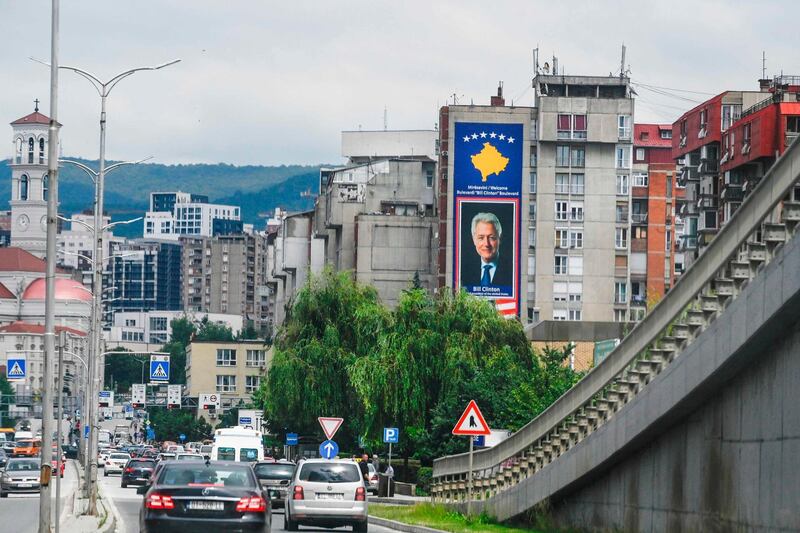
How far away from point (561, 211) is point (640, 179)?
22859 millimetres

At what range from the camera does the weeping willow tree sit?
62406 millimetres

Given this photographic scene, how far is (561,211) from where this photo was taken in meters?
121

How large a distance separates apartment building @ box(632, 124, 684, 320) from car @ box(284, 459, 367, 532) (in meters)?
83.8

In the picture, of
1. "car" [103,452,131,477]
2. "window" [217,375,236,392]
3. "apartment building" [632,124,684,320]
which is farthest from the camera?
"window" [217,375,236,392]

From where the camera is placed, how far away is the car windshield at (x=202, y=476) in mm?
22688

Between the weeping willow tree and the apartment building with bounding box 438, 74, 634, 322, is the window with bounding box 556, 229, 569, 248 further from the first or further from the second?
the weeping willow tree

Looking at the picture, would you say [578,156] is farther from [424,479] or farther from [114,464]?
[424,479]

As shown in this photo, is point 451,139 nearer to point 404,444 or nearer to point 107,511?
point 404,444

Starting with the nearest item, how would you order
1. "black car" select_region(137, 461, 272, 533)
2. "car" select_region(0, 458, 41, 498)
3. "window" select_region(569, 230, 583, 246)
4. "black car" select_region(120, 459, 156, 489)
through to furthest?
1. "black car" select_region(137, 461, 272, 533)
2. "car" select_region(0, 458, 41, 498)
3. "black car" select_region(120, 459, 156, 489)
4. "window" select_region(569, 230, 583, 246)

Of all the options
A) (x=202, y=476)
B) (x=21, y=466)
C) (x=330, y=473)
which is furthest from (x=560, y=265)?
(x=202, y=476)

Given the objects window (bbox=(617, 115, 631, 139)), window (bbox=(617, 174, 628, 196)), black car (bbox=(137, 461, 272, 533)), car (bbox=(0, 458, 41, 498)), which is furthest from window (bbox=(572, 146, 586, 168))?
black car (bbox=(137, 461, 272, 533))

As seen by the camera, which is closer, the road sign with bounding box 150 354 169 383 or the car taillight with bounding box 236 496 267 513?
the car taillight with bounding box 236 496 267 513

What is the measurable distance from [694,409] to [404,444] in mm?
41439

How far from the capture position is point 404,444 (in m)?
65.2
